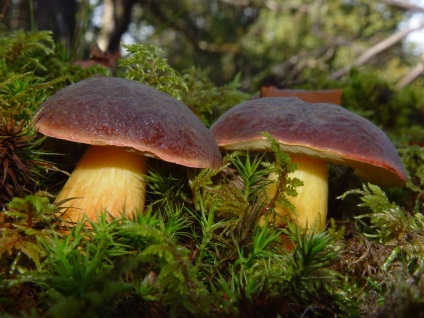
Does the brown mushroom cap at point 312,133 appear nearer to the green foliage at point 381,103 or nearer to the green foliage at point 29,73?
the green foliage at point 29,73

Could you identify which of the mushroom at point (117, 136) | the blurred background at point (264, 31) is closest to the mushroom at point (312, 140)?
the mushroom at point (117, 136)

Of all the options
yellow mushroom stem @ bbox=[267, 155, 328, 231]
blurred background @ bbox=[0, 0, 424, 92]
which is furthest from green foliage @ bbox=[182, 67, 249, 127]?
blurred background @ bbox=[0, 0, 424, 92]

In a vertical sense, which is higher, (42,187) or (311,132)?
(311,132)

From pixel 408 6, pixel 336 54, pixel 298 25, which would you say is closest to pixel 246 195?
pixel 408 6

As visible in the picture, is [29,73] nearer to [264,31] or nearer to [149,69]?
[149,69]

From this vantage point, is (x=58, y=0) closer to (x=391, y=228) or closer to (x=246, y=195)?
(x=246, y=195)

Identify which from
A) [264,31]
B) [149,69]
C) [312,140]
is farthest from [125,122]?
[264,31]

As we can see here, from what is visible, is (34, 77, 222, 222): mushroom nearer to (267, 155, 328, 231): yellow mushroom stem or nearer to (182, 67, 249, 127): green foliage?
(267, 155, 328, 231): yellow mushroom stem
